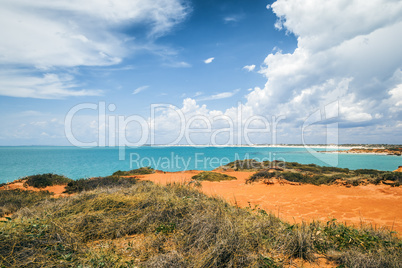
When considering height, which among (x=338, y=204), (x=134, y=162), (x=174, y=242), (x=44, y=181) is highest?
(x=174, y=242)

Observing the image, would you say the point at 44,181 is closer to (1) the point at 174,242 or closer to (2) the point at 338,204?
(1) the point at 174,242

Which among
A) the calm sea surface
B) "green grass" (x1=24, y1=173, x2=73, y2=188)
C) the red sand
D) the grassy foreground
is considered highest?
the grassy foreground

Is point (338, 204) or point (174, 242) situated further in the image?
point (338, 204)

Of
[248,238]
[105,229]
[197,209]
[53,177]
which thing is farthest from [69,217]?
[53,177]

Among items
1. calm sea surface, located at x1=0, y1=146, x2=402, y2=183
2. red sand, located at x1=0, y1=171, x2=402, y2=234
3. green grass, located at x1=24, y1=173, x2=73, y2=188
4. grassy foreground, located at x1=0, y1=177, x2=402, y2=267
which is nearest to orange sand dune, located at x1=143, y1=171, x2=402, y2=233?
red sand, located at x1=0, y1=171, x2=402, y2=234

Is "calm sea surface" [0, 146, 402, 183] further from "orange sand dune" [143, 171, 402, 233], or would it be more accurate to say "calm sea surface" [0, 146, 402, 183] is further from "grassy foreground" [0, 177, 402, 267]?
"orange sand dune" [143, 171, 402, 233]

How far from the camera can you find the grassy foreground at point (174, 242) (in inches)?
119

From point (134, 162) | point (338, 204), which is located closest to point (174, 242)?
point (338, 204)

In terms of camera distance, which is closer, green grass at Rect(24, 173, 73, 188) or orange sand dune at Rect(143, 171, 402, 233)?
orange sand dune at Rect(143, 171, 402, 233)

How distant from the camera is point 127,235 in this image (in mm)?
4301

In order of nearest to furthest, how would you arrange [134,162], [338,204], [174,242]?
[174,242] → [338,204] → [134,162]

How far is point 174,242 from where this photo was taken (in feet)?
12.3

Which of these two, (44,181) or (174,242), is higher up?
(174,242)

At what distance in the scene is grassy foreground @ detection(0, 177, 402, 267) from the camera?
9.94 feet
